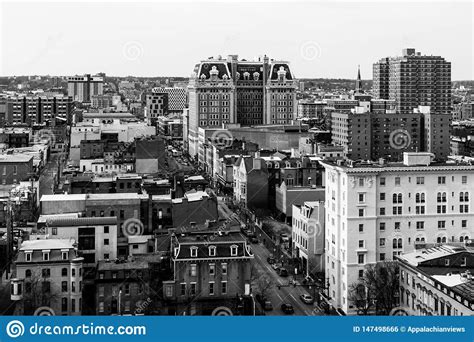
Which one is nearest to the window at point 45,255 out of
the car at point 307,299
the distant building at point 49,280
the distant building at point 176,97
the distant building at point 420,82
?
the distant building at point 49,280

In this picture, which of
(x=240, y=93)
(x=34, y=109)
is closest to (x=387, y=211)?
(x=240, y=93)

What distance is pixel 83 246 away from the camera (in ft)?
36.2

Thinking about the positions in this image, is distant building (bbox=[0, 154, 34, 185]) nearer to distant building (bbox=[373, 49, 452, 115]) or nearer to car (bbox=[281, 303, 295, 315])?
car (bbox=[281, 303, 295, 315])

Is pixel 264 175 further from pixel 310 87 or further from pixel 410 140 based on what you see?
pixel 310 87

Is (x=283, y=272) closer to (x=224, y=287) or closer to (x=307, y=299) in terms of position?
(x=307, y=299)

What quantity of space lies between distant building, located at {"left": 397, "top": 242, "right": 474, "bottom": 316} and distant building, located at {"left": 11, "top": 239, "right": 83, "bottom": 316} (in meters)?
4.07

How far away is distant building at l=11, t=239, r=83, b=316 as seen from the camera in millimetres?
9328

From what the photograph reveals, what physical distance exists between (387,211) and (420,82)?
90.1ft

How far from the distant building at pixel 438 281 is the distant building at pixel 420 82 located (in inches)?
1055

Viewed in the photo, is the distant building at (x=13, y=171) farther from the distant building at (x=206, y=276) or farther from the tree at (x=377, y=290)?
the tree at (x=377, y=290)

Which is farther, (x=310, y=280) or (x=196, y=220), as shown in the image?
(x=196, y=220)

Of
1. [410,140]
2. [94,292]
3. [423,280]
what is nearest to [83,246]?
[94,292]

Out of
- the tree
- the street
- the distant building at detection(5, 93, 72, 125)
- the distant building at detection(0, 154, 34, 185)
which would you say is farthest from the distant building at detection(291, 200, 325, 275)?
the distant building at detection(5, 93, 72, 125)

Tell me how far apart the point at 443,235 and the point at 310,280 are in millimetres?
2113
